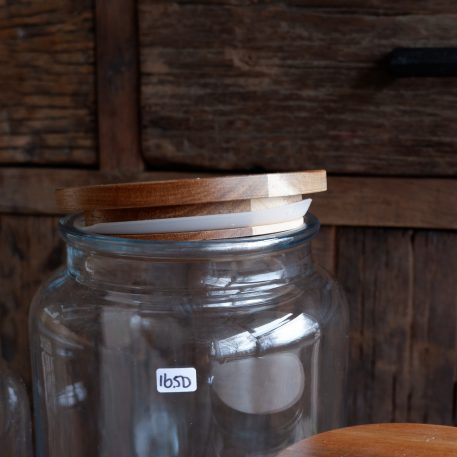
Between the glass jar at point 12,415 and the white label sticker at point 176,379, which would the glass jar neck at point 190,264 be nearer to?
the white label sticker at point 176,379

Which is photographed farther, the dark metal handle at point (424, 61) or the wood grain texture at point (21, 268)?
the wood grain texture at point (21, 268)

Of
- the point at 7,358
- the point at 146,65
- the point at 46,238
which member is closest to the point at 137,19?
the point at 146,65

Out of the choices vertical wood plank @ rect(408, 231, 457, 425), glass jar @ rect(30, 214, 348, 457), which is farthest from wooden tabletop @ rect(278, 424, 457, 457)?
vertical wood plank @ rect(408, 231, 457, 425)

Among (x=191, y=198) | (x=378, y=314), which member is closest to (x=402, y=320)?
(x=378, y=314)

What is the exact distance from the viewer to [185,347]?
513mm

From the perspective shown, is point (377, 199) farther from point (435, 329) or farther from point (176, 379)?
point (176, 379)

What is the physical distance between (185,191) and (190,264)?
0.09 m

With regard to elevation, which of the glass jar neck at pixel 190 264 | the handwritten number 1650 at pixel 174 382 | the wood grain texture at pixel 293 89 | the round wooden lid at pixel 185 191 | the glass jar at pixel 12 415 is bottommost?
the glass jar at pixel 12 415

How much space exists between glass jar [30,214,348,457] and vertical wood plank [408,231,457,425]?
11cm

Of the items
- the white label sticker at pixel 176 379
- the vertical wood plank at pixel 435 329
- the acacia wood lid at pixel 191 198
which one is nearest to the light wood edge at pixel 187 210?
the acacia wood lid at pixel 191 198

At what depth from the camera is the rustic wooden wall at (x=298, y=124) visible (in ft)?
2.02

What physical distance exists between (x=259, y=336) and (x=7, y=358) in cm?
36

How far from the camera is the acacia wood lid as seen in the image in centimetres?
44

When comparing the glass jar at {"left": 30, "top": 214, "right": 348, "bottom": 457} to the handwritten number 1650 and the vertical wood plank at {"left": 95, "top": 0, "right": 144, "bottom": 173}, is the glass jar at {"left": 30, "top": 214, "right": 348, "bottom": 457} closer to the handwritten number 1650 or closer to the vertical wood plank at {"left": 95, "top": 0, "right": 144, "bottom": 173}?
the handwritten number 1650
